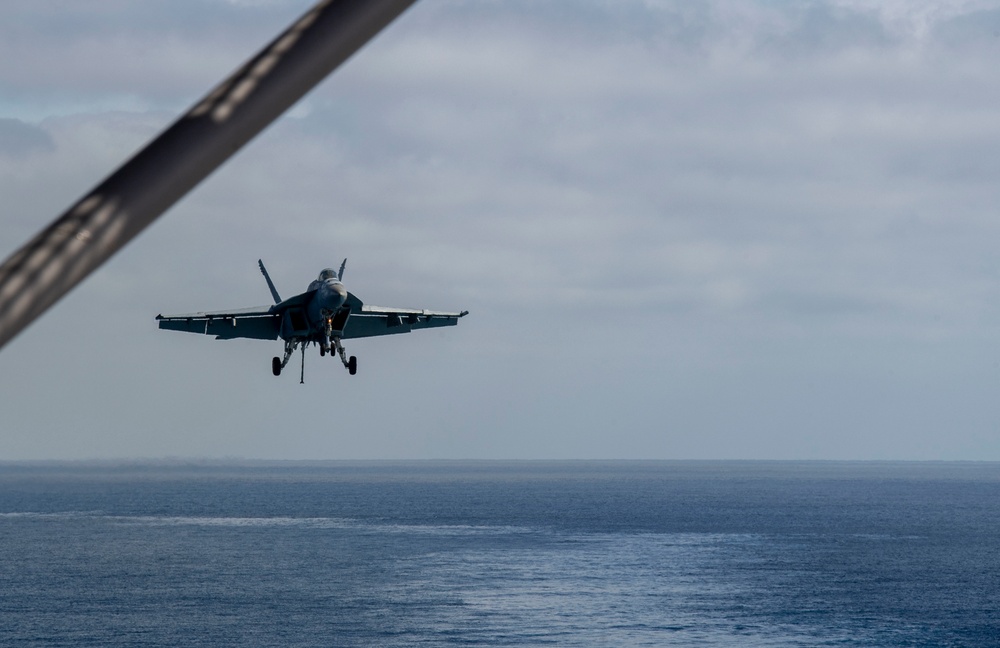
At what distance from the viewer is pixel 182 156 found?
144 inches

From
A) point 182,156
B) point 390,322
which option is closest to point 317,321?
point 390,322

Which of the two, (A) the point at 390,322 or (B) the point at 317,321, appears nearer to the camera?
(B) the point at 317,321

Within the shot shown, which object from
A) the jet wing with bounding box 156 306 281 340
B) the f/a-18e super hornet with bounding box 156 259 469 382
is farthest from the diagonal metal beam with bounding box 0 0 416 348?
the jet wing with bounding box 156 306 281 340

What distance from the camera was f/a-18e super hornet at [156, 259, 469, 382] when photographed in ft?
155

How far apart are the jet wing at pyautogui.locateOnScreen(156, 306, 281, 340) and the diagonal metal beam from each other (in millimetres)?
50821

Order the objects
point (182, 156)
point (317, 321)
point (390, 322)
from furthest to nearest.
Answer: point (390, 322)
point (317, 321)
point (182, 156)

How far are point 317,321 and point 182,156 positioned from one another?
4581 centimetres

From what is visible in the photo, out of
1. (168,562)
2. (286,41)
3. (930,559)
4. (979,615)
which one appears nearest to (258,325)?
(286,41)

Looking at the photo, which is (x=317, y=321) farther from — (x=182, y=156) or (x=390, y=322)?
(x=182, y=156)

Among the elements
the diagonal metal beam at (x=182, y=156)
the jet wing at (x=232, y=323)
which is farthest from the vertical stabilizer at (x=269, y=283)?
the diagonal metal beam at (x=182, y=156)

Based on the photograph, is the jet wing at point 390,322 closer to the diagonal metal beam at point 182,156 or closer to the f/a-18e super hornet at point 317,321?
the f/a-18e super hornet at point 317,321

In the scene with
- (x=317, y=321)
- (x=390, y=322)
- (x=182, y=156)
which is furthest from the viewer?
(x=390, y=322)

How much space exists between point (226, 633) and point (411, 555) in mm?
65804

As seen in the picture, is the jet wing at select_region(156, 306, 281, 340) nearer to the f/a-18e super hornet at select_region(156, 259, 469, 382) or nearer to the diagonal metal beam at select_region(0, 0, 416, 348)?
the f/a-18e super hornet at select_region(156, 259, 469, 382)
